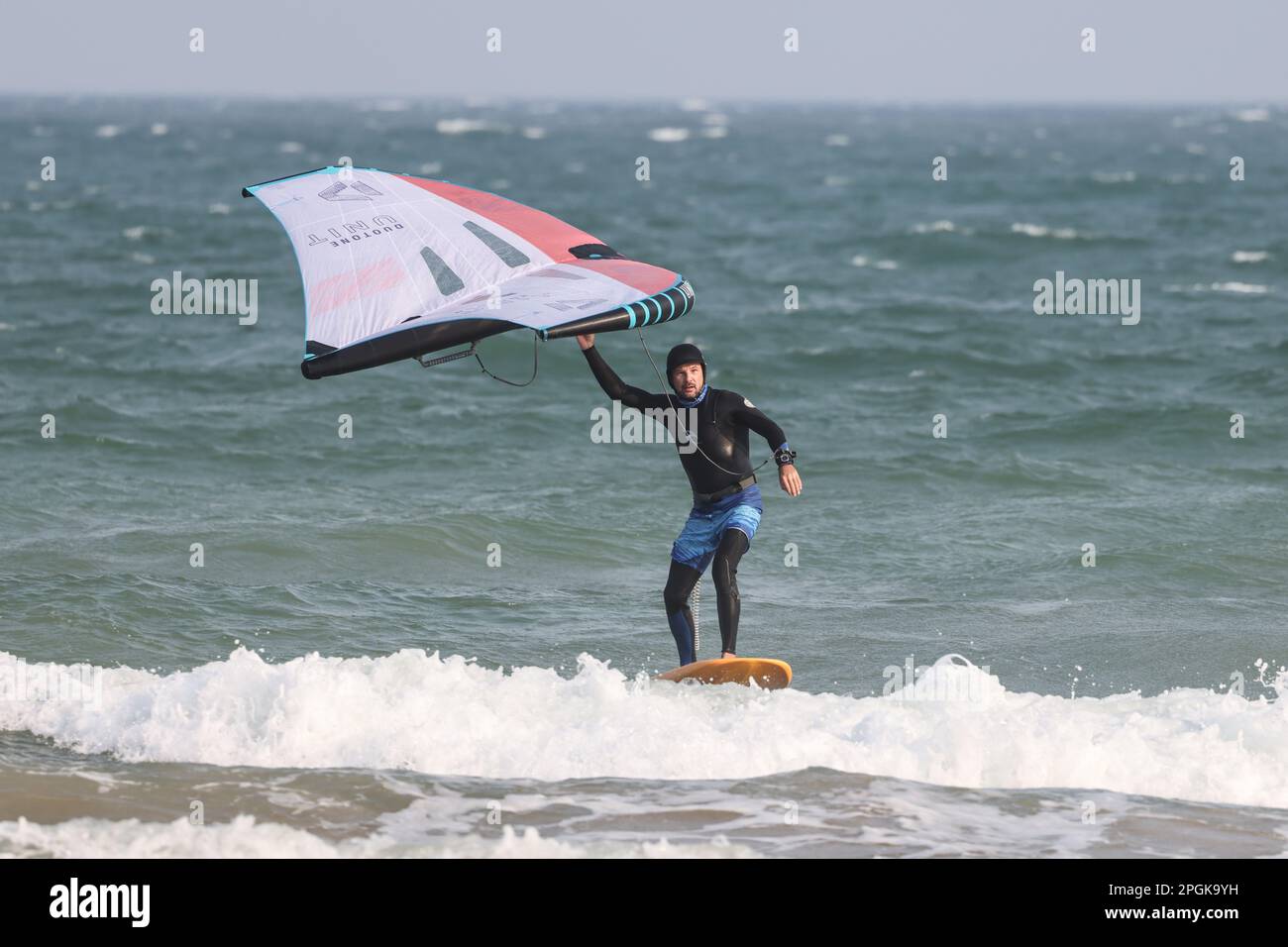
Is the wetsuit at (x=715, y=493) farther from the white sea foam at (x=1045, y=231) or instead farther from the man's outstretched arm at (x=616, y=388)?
the white sea foam at (x=1045, y=231)

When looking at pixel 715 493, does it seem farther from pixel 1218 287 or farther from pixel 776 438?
pixel 1218 287

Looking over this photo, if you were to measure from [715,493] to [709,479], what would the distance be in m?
0.09

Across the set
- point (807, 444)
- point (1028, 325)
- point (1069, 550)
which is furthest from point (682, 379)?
point (1028, 325)

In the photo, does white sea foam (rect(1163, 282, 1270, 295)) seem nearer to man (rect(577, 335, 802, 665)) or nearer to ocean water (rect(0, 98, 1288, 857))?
ocean water (rect(0, 98, 1288, 857))

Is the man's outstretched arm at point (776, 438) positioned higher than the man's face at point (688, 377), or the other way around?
the man's face at point (688, 377)

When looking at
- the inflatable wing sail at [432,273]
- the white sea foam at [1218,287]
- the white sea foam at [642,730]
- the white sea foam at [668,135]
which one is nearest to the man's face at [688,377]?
the inflatable wing sail at [432,273]

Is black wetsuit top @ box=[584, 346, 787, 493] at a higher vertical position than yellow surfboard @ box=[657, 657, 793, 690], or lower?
higher

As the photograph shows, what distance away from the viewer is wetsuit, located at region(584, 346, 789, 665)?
29.6ft

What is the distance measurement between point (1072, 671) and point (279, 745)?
17.0 ft

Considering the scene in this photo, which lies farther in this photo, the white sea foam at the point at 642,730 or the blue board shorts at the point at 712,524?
the blue board shorts at the point at 712,524

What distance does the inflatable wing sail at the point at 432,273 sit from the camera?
8.30 m

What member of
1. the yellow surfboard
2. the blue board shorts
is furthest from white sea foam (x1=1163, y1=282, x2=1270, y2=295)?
the yellow surfboard

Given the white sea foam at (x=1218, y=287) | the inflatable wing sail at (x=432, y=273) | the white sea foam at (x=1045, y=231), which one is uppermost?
the inflatable wing sail at (x=432, y=273)

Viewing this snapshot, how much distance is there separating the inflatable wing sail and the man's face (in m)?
0.33
